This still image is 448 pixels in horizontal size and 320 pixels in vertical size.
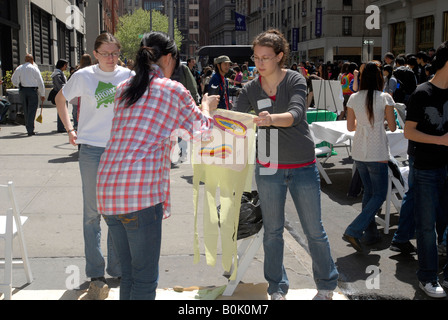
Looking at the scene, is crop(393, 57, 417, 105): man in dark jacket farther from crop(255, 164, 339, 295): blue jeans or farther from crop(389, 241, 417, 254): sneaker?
crop(255, 164, 339, 295): blue jeans

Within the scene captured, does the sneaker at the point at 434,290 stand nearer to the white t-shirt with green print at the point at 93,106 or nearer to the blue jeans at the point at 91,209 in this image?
the blue jeans at the point at 91,209

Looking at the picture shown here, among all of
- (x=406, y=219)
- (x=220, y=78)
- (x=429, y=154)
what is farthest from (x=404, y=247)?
(x=220, y=78)

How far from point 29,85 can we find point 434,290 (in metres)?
11.9

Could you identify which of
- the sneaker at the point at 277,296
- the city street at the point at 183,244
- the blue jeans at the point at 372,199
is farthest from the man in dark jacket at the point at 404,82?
the sneaker at the point at 277,296

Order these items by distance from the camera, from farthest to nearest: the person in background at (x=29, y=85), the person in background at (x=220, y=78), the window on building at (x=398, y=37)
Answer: the window on building at (x=398, y=37), the person in background at (x=29, y=85), the person in background at (x=220, y=78)

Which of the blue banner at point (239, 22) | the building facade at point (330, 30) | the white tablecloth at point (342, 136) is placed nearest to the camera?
the white tablecloth at point (342, 136)

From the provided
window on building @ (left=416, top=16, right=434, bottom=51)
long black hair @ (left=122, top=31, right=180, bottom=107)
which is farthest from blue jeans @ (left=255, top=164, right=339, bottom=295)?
window on building @ (left=416, top=16, right=434, bottom=51)

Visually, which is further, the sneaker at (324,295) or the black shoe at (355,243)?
the black shoe at (355,243)

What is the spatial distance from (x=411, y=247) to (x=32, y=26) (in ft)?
72.1

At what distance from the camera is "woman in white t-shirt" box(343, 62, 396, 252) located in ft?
17.7

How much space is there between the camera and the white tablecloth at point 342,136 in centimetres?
723

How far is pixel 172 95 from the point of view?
→ 295 cm

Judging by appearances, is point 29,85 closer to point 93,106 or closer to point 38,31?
point 93,106

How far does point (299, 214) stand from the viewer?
3.90 meters
